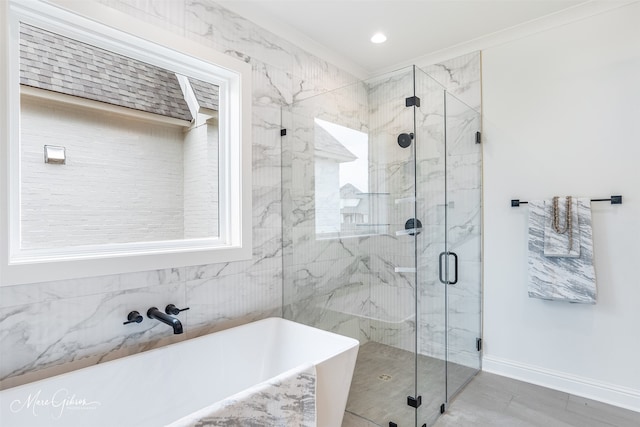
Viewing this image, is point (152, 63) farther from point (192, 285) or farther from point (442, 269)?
point (442, 269)

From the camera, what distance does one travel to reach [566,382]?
2547mm

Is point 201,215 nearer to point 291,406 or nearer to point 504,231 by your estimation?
point 291,406

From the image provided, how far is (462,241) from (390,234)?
0.86 m

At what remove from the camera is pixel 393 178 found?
2.24 m

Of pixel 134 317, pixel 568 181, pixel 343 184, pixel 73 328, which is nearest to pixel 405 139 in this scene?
pixel 343 184

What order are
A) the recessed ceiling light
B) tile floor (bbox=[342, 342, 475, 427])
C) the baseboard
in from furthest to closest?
the recessed ceiling light
the baseboard
tile floor (bbox=[342, 342, 475, 427])

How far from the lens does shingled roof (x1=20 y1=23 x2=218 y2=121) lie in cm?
170

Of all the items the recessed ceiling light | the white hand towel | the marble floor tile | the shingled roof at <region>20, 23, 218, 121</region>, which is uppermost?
the recessed ceiling light

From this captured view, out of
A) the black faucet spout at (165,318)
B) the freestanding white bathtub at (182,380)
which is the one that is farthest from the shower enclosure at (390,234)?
the black faucet spout at (165,318)

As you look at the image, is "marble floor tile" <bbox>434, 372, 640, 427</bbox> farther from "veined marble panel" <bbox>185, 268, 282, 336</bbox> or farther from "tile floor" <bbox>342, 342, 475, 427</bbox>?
"veined marble panel" <bbox>185, 268, 282, 336</bbox>

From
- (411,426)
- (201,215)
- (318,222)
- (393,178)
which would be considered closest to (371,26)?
(393,178)

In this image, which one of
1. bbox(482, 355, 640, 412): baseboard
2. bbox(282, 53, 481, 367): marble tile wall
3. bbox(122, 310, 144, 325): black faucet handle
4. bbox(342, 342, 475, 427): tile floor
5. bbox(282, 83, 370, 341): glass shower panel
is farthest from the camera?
bbox(282, 83, 370, 341): glass shower panel

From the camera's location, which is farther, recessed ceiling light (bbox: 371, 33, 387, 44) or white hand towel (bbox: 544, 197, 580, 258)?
recessed ceiling light (bbox: 371, 33, 387, 44)

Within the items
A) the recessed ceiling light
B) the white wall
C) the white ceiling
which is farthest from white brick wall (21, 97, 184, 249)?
the white wall
